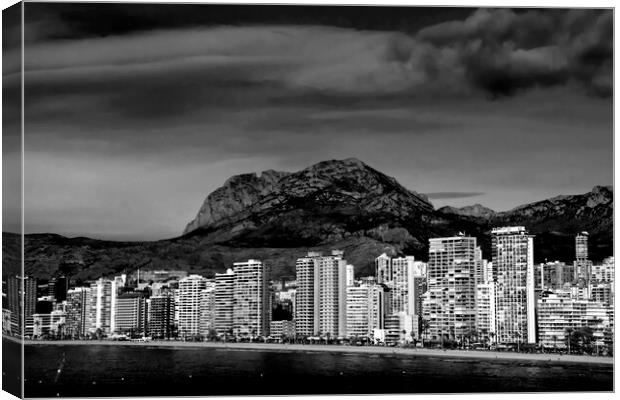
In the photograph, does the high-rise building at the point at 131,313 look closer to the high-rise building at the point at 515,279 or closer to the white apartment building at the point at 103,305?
the white apartment building at the point at 103,305

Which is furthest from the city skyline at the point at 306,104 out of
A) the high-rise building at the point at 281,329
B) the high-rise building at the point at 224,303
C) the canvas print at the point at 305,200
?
the high-rise building at the point at 281,329

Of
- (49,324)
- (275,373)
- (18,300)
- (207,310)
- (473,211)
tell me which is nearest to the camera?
(18,300)

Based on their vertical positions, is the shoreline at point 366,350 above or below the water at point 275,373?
above

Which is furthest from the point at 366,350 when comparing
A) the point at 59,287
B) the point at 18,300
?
the point at 18,300

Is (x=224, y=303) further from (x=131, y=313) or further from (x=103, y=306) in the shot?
(x=103, y=306)

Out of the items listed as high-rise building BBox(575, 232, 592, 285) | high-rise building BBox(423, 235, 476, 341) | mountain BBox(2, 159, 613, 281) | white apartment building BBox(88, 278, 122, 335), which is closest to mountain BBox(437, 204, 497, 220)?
mountain BBox(2, 159, 613, 281)
